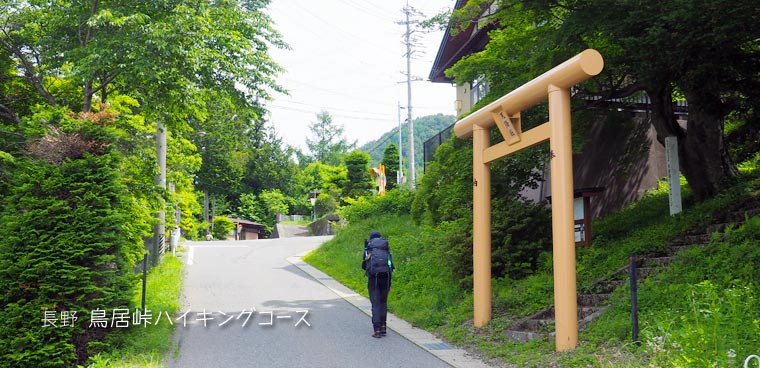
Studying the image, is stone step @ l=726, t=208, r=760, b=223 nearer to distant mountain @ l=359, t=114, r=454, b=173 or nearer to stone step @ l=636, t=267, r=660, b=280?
stone step @ l=636, t=267, r=660, b=280

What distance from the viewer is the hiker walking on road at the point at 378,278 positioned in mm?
10359

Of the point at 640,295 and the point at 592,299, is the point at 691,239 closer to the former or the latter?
the point at 592,299

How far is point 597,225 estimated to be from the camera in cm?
1434

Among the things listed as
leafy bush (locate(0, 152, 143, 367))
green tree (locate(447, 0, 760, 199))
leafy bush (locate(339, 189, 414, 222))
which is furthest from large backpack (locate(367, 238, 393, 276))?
leafy bush (locate(339, 189, 414, 222))

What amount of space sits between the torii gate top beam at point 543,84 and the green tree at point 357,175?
123 ft

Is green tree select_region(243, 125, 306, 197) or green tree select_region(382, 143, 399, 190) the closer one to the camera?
green tree select_region(382, 143, 399, 190)

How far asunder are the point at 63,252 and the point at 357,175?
40533mm

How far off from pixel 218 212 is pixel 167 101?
5076cm

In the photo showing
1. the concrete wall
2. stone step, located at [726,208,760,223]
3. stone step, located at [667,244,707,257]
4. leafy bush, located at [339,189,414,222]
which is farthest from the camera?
leafy bush, located at [339,189,414,222]

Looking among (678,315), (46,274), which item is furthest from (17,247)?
(678,315)

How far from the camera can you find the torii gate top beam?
26.0 ft

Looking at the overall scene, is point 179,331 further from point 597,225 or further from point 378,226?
point 378,226

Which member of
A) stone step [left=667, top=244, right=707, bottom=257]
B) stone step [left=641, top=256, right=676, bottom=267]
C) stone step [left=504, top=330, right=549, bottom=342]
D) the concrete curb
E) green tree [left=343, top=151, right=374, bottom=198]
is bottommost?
the concrete curb

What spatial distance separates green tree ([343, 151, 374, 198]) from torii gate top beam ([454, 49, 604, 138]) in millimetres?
37445
